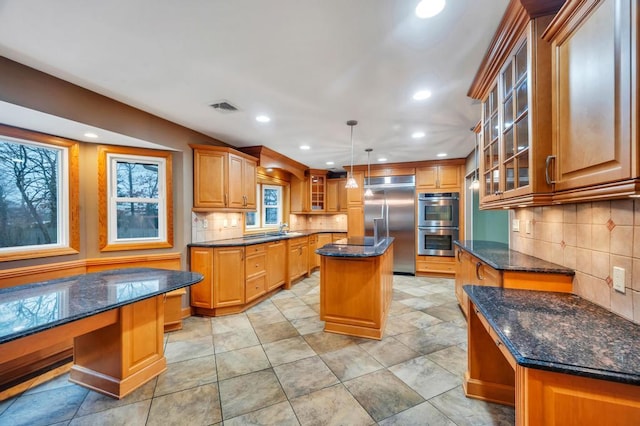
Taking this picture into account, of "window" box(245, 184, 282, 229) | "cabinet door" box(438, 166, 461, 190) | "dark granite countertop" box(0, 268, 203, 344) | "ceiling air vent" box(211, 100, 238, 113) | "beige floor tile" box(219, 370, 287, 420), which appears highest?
"ceiling air vent" box(211, 100, 238, 113)

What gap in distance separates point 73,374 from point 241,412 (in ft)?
4.68

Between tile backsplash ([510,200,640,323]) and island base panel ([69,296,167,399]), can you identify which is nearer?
tile backsplash ([510,200,640,323])

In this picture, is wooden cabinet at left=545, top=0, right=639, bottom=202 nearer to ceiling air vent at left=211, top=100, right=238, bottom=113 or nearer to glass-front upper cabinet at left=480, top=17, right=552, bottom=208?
glass-front upper cabinet at left=480, top=17, right=552, bottom=208

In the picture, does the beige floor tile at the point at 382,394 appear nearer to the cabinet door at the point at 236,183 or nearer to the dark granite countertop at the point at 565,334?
the dark granite countertop at the point at 565,334

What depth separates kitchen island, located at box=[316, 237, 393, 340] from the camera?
8.96ft

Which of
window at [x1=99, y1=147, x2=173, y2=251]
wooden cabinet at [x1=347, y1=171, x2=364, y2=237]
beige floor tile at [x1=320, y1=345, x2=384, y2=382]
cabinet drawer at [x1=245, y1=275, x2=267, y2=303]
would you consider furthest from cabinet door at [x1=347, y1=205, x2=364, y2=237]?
window at [x1=99, y1=147, x2=173, y2=251]

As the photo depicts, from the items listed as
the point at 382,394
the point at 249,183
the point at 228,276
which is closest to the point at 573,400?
the point at 382,394

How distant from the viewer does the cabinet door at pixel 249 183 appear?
400cm

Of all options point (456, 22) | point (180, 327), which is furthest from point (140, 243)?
point (456, 22)

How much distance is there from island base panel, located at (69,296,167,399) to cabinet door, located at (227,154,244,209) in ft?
6.09

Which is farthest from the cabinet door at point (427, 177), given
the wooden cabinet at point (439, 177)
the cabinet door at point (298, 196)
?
the cabinet door at point (298, 196)

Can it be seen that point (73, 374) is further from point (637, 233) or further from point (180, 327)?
point (637, 233)

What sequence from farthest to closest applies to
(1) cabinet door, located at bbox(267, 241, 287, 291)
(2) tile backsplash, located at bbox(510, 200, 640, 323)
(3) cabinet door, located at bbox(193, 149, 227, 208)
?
(1) cabinet door, located at bbox(267, 241, 287, 291) < (3) cabinet door, located at bbox(193, 149, 227, 208) < (2) tile backsplash, located at bbox(510, 200, 640, 323)

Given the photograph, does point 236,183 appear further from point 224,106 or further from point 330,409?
point 330,409
